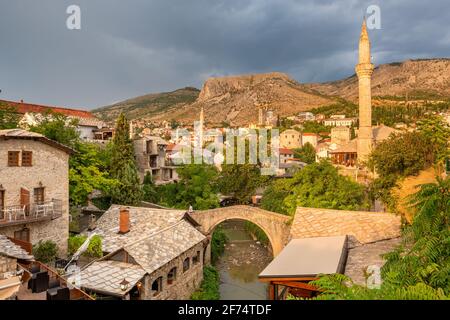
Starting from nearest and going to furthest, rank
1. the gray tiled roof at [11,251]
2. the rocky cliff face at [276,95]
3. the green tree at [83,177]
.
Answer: the gray tiled roof at [11,251] < the green tree at [83,177] < the rocky cliff face at [276,95]

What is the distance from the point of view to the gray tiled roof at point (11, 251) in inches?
460

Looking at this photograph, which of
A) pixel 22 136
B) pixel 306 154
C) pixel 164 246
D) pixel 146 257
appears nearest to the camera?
pixel 146 257

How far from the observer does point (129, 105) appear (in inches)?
6658

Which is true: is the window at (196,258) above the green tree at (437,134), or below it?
below

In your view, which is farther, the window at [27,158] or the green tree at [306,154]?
the green tree at [306,154]

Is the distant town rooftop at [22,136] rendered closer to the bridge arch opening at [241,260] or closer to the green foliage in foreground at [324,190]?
the bridge arch opening at [241,260]

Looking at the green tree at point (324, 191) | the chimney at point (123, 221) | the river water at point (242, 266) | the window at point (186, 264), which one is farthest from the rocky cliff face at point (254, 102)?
the window at point (186, 264)

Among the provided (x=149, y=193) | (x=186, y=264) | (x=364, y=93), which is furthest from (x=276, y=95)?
(x=186, y=264)

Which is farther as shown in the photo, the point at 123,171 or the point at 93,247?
the point at 123,171

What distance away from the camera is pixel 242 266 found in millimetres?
26719

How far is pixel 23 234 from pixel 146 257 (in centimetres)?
586

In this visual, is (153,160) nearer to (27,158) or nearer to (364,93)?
(27,158)
